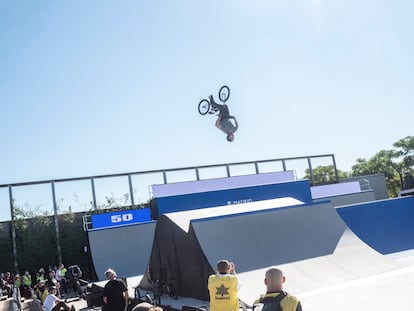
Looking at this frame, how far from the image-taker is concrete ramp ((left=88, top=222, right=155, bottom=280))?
1889 cm

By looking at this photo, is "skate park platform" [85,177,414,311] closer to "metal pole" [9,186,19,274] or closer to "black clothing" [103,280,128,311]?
"black clothing" [103,280,128,311]

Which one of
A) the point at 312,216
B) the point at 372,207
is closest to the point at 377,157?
A: the point at 372,207

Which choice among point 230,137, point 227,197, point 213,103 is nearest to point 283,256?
point 230,137

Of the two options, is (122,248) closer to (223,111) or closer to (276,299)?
(223,111)

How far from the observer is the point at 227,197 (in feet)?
64.3

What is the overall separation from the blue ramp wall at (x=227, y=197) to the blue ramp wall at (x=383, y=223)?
5.28 m

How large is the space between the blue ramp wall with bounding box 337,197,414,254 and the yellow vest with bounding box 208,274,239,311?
11.4 m

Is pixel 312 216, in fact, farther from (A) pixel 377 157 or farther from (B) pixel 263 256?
(A) pixel 377 157

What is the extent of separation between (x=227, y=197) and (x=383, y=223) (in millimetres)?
7470

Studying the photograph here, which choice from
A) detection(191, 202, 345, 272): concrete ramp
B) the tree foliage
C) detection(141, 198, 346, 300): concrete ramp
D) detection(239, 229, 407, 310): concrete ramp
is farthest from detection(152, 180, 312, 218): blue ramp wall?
the tree foliage

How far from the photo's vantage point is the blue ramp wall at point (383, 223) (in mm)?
14016

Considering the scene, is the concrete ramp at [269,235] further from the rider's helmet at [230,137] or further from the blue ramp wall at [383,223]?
the blue ramp wall at [383,223]

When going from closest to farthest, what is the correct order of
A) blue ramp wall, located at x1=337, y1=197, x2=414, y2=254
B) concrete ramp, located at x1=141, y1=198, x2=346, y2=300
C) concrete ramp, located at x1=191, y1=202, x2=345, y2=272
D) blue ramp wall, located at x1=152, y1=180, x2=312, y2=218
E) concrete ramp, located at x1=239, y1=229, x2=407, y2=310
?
concrete ramp, located at x1=239, y1=229, x2=407, y2=310, concrete ramp, located at x1=141, y1=198, x2=346, y2=300, concrete ramp, located at x1=191, y1=202, x2=345, y2=272, blue ramp wall, located at x1=337, y1=197, x2=414, y2=254, blue ramp wall, located at x1=152, y1=180, x2=312, y2=218

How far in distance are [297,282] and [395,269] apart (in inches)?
102
